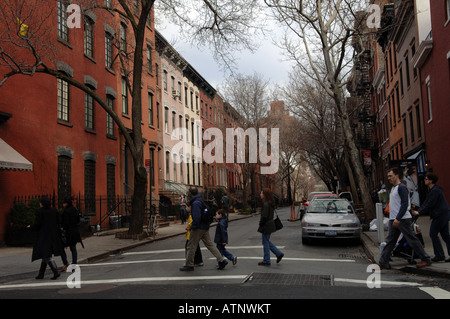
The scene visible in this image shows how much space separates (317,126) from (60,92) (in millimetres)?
20897

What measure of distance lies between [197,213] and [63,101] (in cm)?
1238

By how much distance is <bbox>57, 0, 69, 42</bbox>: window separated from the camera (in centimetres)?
1936

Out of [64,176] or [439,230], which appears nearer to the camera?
[439,230]

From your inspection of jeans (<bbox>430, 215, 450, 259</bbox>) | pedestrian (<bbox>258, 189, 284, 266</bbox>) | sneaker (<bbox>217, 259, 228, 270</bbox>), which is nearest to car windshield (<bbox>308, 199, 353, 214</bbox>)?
pedestrian (<bbox>258, 189, 284, 266</bbox>)

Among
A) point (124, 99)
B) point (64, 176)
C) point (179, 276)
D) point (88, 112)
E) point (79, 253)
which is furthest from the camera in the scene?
point (124, 99)

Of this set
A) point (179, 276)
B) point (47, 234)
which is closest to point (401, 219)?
point (179, 276)

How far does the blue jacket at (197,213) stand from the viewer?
377 inches

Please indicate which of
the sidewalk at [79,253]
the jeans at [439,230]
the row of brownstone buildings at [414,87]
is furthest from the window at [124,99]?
the jeans at [439,230]

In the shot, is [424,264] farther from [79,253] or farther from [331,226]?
[79,253]

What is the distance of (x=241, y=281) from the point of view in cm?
811

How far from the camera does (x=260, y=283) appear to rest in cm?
781
